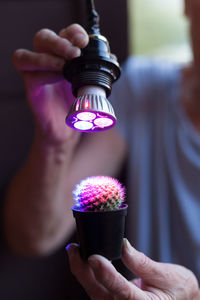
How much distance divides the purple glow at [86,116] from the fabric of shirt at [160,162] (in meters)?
0.50

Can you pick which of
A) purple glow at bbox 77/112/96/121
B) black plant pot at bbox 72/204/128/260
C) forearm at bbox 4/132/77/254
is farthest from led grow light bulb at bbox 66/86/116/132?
forearm at bbox 4/132/77/254

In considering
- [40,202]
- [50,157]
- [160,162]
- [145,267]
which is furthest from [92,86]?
[160,162]

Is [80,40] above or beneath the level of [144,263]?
above

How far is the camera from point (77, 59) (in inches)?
15.7

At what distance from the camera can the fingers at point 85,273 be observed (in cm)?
40

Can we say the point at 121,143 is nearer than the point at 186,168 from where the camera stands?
No

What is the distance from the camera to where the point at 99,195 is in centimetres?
39

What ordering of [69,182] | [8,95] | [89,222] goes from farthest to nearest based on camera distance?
1. [8,95]
2. [69,182]
3. [89,222]

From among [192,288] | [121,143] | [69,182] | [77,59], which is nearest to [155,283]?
[192,288]

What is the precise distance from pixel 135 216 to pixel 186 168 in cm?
21

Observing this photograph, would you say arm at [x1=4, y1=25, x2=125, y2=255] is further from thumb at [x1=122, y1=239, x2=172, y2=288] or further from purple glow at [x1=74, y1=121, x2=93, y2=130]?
thumb at [x1=122, y1=239, x2=172, y2=288]

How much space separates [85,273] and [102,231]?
0.07 metres

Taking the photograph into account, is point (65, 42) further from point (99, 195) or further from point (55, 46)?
point (99, 195)

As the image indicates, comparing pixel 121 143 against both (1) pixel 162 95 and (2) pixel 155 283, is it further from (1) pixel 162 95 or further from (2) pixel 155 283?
(2) pixel 155 283
